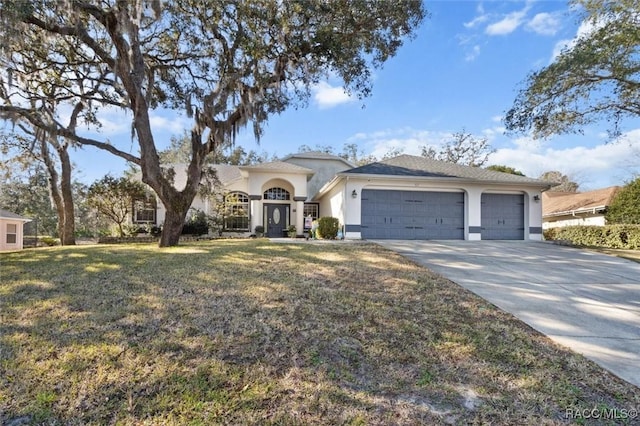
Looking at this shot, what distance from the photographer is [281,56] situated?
9875 millimetres

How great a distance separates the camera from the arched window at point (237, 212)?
1880 cm

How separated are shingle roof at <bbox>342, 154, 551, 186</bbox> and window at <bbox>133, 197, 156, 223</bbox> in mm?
11843

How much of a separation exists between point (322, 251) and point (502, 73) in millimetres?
9571

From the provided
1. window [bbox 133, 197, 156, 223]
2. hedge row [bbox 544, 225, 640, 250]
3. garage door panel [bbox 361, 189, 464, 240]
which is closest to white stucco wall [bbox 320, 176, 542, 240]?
garage door panel [bbox 361, 189, 464, 240]

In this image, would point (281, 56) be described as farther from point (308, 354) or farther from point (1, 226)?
point (1, 226)

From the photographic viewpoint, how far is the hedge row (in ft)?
44.4

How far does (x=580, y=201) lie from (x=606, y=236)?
8.60 m

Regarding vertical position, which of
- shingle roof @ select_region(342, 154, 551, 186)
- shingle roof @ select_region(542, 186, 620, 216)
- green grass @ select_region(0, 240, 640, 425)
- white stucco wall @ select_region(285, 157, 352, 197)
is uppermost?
white stucco wall @ select_region(285, 157, 352, 197)

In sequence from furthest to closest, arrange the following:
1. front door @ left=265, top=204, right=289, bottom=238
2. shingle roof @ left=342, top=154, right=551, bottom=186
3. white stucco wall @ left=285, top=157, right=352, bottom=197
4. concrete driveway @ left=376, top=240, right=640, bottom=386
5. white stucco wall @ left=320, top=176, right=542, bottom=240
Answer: white stucco wall @ left=285, top=157, right=352, bottom=197 → front door @ left=265, top=204, right=289, bottom=238 → shingle roof @ left=342, top=154, right=551, bottom=186 → white stucco wall @ left=320, top=176, right=542, bottom=240 → concrete driveway @ left=376, top=240, right=640, bottom=386

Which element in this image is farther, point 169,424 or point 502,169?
point 502,169

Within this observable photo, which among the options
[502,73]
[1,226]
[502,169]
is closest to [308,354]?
[502,73]

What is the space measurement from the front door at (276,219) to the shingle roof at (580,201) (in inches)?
720

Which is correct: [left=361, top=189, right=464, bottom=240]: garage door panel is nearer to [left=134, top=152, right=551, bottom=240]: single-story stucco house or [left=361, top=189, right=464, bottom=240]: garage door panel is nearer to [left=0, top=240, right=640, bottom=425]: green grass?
[left=134, top=152, right=551, bottom=240]: single-story stucco house

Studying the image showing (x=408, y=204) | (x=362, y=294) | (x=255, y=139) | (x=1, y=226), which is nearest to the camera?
(x=362, y=294)
